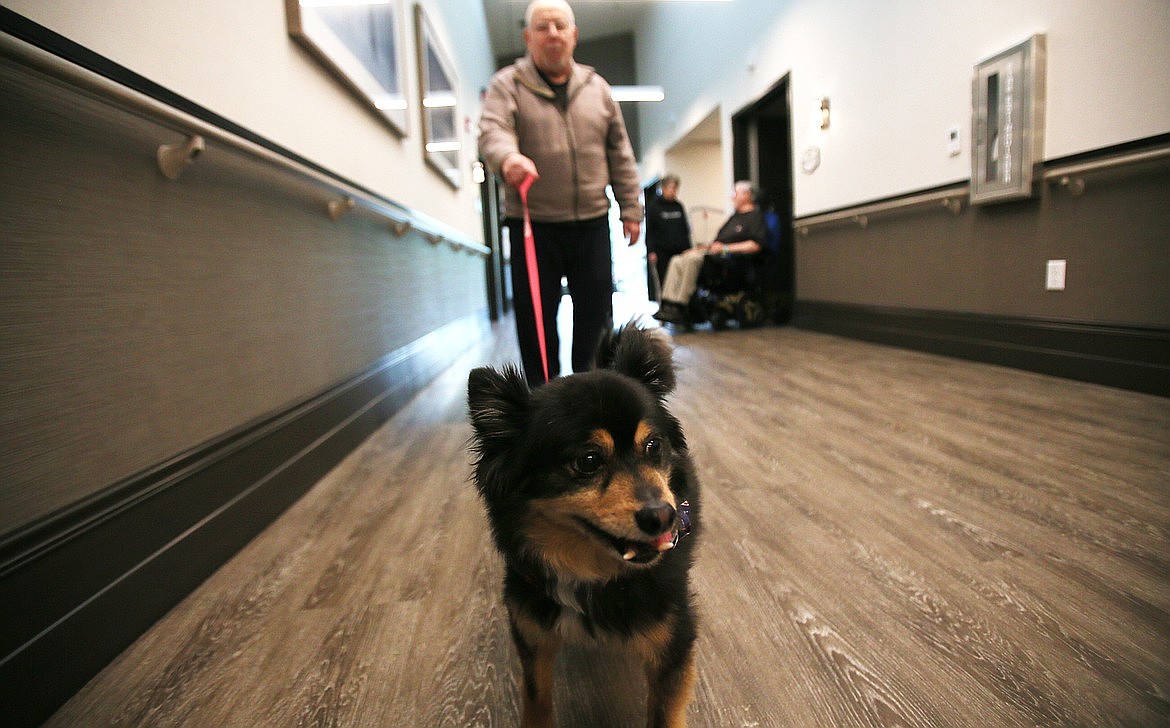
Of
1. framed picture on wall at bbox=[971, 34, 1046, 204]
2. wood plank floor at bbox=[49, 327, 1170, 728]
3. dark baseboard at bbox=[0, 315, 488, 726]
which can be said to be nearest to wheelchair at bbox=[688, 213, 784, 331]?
framed picture on wall at bbox=[971, 34, 1046, 204]

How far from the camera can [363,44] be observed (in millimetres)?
3064

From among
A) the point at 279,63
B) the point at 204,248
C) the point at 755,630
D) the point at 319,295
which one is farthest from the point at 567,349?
the point at 755,630

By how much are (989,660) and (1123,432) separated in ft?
5.57

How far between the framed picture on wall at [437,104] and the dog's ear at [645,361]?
3.91m

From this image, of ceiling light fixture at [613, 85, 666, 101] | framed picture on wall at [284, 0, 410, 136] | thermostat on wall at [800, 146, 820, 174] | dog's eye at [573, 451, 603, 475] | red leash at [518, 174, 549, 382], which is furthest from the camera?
ceiling light fixture at [613, 85, 666, 101]

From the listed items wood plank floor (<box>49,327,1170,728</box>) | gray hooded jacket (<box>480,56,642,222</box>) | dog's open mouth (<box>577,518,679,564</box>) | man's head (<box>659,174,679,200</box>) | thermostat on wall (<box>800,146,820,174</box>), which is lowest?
wood plank floor (<box>49,327,1170,728</box>)

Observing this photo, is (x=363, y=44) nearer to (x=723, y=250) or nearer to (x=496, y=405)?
(x=496, y=405)

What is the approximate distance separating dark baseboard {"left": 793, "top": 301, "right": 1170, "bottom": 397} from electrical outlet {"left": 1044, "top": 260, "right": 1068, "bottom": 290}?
0.63ft

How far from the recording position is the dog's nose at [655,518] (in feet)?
2.78

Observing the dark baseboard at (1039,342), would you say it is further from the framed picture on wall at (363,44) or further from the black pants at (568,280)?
the framed picture on wall at (363,44)

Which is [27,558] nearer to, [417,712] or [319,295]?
[417,712]

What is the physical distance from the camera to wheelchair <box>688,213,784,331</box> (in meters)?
6.65

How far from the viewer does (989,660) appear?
1100 millimetres

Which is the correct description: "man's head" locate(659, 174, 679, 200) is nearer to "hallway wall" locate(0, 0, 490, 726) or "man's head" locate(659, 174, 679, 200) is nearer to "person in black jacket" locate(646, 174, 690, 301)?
"person in black jacket" locate(646, 174, 690, 301)
